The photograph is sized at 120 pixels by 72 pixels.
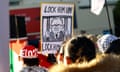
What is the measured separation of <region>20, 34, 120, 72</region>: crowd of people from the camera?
208cm

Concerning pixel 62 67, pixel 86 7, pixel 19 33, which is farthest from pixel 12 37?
pixel 86 7

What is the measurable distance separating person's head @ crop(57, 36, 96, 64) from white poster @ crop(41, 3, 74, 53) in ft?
7.35

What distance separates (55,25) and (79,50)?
247 centimetres

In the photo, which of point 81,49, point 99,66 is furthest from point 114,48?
point 99,66

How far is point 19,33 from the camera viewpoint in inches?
243

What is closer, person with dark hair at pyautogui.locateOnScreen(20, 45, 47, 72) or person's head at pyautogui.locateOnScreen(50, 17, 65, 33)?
person with dark hair at pyautogui.locateOnScreen(20, 45, 47, 72)

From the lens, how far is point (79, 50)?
2912mm

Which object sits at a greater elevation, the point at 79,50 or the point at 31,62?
the point at 79,50

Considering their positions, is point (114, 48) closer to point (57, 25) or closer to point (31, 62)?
point (31, 62)

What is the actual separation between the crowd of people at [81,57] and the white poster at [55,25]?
28.5 inches

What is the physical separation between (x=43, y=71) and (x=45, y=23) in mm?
1557

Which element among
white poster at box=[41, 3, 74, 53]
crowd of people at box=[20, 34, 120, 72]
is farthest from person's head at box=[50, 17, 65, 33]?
crowd of people at box=[20, 34, 120, 72]

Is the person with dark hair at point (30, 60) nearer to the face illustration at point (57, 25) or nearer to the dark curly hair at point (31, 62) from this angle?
the dark curly hair at point (31, 62)

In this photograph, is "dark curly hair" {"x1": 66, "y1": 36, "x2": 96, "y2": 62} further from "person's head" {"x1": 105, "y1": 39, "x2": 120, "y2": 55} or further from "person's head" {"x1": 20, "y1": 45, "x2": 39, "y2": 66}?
"person's head" {"x1": 20, "y1": 45, "x2": 39, "y2": 66}
